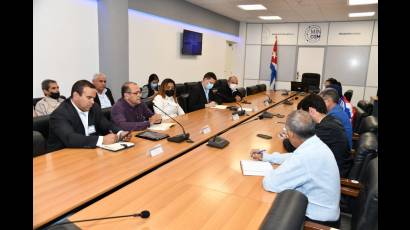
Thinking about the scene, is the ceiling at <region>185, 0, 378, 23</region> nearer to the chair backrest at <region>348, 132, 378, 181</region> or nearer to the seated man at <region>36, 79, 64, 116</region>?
the seated man at <region>36, 79, 64, 116</region>

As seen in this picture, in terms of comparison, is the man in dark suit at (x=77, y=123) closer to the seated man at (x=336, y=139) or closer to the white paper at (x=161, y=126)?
the white paper at (x=161, y=126)

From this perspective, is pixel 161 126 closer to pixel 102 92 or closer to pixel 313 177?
pixel 102 92

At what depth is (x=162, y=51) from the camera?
6.58 meters

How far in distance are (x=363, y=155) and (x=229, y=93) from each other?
137 inches

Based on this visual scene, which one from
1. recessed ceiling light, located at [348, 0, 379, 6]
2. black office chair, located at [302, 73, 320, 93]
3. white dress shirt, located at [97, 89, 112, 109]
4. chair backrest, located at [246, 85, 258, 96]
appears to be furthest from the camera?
black office chair, located at [302, 73, 320, 93]

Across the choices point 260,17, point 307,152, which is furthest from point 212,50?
Result: point 307,152

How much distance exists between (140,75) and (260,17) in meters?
4.75

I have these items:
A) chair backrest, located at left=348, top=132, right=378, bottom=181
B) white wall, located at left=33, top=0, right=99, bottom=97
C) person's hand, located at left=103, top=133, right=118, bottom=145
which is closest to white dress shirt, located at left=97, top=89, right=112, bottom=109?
white wall, located at left=33, top=0, right=99, bottom=97

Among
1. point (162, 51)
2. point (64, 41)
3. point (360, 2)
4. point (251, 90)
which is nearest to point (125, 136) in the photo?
point (64, 41)

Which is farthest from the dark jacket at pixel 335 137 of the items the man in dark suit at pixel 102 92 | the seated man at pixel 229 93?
the man in dark suit at pixel 102 92

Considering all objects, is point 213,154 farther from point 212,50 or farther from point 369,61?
point 369,61

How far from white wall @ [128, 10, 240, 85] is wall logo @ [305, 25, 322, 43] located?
317 cm

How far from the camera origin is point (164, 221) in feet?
4.33

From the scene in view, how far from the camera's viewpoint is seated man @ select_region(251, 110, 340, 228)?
1.60 meters
